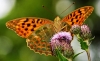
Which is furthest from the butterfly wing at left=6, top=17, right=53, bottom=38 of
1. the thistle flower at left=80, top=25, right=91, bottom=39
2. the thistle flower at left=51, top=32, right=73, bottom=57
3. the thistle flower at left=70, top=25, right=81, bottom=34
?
the thistle flower at left=80, top=25, right=91, bottom=39

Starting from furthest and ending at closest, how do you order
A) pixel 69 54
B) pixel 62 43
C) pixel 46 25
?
pixel 46 25
pixel 62 43
pixel 69 54

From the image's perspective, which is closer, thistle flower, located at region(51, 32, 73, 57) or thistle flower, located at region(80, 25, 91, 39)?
thistle flower, located at region(51, 32, 73, 57)

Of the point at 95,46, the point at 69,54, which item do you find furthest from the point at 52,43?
the point at 95,46

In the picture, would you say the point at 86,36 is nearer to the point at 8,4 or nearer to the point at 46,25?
the point at 46,25

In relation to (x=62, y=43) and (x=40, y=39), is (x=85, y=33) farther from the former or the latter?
(x=40, y=39)

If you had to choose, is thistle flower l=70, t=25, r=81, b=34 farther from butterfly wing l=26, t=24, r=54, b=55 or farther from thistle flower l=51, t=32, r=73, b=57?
butterfly wing l=26, t=24, r=54, b=55

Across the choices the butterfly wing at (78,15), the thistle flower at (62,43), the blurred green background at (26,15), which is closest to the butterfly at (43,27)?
the butterfly wing at (78,15)

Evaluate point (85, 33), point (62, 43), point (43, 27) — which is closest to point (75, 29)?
point (85, 33)
